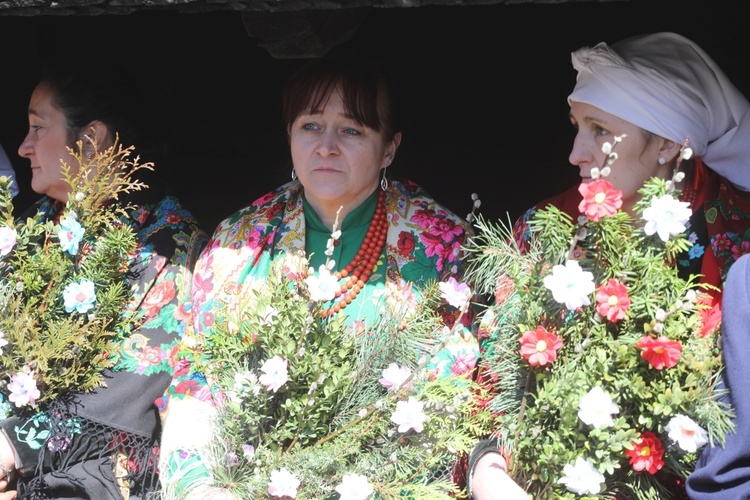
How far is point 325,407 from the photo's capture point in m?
2.00

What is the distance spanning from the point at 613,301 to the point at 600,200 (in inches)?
8.1

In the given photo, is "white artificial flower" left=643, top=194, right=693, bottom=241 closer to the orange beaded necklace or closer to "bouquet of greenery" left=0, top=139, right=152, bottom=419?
the orange beaded necklace

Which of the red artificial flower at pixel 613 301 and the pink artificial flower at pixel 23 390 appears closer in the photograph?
the red artificial flower at pixel 613 301

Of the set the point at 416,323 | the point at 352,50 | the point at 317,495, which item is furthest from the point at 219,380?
the point at 352,50

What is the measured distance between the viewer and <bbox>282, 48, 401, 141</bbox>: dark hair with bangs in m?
2.56

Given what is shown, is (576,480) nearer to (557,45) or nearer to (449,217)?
(449,217)

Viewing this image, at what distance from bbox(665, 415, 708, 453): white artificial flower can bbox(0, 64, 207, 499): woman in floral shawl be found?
1.40m

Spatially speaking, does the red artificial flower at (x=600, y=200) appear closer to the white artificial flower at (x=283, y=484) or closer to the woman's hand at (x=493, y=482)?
the woman's hand at (x=493, y=482)

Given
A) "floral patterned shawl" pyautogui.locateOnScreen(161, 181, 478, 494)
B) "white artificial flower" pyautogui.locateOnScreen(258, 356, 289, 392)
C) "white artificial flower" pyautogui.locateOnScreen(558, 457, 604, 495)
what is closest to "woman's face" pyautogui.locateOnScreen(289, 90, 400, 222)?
"floral patterned shawl" pyautogui.locateOnScreen(161, 181, 478, 494)

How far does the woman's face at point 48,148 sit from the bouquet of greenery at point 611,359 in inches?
61.9

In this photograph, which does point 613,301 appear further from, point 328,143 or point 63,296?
point 63,296

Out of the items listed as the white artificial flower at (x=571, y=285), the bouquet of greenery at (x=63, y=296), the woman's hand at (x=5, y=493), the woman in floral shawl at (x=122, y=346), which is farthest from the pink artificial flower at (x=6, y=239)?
the white artificial flower at (x=571, y=285)

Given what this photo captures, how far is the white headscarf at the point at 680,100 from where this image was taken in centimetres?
223

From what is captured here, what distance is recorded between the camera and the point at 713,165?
2.28m
